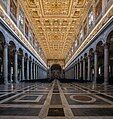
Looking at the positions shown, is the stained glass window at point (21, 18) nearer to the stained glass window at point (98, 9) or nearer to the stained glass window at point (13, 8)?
the stained glass window at point (13, 8)

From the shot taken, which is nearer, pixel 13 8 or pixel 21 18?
pixel 13 8

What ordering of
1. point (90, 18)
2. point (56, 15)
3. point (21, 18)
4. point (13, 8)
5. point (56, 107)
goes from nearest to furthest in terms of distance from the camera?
point (56, 107)
point (13, 8)
point (90, 18)
point (21, 18)
point (56, 15)

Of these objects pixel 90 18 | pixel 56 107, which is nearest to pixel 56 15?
pixel 90 18

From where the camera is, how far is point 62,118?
4.40 metres

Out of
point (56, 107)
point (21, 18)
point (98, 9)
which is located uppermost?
point (21, 18)

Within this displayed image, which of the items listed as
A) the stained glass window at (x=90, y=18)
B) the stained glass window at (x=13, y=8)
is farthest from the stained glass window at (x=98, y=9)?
the stained glass window at (x=13, y=8)

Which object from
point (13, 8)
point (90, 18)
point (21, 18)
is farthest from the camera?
point (21, 18)

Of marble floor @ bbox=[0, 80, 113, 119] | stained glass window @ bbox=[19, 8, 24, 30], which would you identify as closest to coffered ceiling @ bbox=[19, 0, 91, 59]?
stained glass window @ bbox=[19, 8, 24, 30]

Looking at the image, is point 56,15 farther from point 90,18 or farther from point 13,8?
point 13,8

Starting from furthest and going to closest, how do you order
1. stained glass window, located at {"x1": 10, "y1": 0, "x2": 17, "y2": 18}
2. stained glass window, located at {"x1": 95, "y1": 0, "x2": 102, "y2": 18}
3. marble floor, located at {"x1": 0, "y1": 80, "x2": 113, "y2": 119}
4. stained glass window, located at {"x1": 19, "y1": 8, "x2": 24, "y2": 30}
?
stained glass window, located at {"x1": 19, "y1": 8, "x2": 24, "y2": 30} < stained glass window, located at {"x1": 95, "y1": 0, "x2": 102, "y2": 18} < stained glass window, located at {"x1": 10, "y1": 0, "x2": 17, "y2": 18} < marble floor, located at {"x1": 0, "y1": 80, "x2": 113, "y2": 119}

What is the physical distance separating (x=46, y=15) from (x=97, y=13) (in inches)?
345

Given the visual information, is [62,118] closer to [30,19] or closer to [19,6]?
[19,6]

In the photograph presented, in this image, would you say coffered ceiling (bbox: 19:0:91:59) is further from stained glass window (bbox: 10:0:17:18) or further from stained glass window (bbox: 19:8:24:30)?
stained glass window (bbox: 10:0:17:18)

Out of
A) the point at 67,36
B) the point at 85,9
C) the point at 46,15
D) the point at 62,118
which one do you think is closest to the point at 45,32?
the point at 67,36
